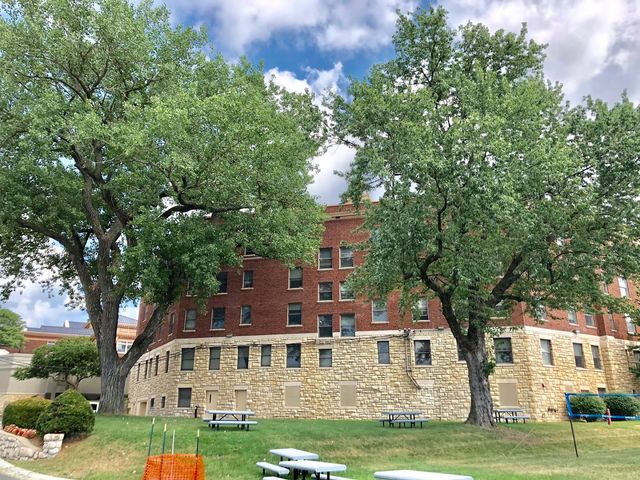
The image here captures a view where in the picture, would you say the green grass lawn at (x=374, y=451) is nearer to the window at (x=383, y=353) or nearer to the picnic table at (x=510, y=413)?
the picnic table at (x=510, y=413)

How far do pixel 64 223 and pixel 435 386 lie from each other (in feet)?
77.9

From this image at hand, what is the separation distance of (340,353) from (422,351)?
5599 mm

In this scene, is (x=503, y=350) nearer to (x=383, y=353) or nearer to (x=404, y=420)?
(x=383, y=353)

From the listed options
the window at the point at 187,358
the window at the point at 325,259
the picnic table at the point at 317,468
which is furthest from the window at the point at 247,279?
the picnic table at the point at 317,468

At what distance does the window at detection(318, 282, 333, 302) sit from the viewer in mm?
35906

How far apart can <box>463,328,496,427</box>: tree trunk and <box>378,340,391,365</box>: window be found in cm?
1185

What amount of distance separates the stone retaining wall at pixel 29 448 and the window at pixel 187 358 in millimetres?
20536

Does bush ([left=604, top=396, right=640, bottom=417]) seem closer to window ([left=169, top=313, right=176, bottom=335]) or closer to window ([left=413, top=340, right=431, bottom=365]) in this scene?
window ([left=413, top=340, right=431, bottom=365])

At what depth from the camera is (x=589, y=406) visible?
1156 inches

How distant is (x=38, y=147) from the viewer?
21.9 metres

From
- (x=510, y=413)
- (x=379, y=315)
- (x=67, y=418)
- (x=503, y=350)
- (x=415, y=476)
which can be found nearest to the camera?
(x=415, y=476)

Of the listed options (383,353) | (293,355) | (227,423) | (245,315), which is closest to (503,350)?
(383,353)

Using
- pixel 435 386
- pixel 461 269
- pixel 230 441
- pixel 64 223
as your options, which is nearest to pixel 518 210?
pixel 461 269

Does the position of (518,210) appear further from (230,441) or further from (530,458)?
(230,441)
